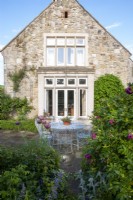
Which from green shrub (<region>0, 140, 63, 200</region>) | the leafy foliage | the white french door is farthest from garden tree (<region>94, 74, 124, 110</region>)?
green shrub (<region>0, 140, 63, 200</region>)

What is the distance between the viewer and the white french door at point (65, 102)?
17.1 metres

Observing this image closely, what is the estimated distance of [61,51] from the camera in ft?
56.7

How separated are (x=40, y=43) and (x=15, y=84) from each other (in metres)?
3.13

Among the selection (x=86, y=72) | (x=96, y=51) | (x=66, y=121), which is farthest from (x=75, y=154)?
(x=96, y=51)

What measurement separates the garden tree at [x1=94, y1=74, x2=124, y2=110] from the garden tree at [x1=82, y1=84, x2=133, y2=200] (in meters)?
11.9

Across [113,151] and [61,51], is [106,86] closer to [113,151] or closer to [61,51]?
[61,51]

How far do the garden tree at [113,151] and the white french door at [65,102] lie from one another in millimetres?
11935

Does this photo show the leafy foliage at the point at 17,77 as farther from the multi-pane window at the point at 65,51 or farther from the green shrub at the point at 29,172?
the green shrub at the point at 29,172

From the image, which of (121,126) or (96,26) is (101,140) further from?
(96,26)

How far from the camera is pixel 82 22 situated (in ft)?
56.4

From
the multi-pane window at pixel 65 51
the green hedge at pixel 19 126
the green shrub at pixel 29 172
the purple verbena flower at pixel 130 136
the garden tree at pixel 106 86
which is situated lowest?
the green hedge at pixel 19 126

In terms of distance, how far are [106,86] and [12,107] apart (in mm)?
6174

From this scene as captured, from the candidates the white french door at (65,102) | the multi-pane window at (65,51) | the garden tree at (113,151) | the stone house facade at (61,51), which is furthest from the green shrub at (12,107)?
the garden tree at (113,151)

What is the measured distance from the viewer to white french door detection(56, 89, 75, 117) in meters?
17.1
